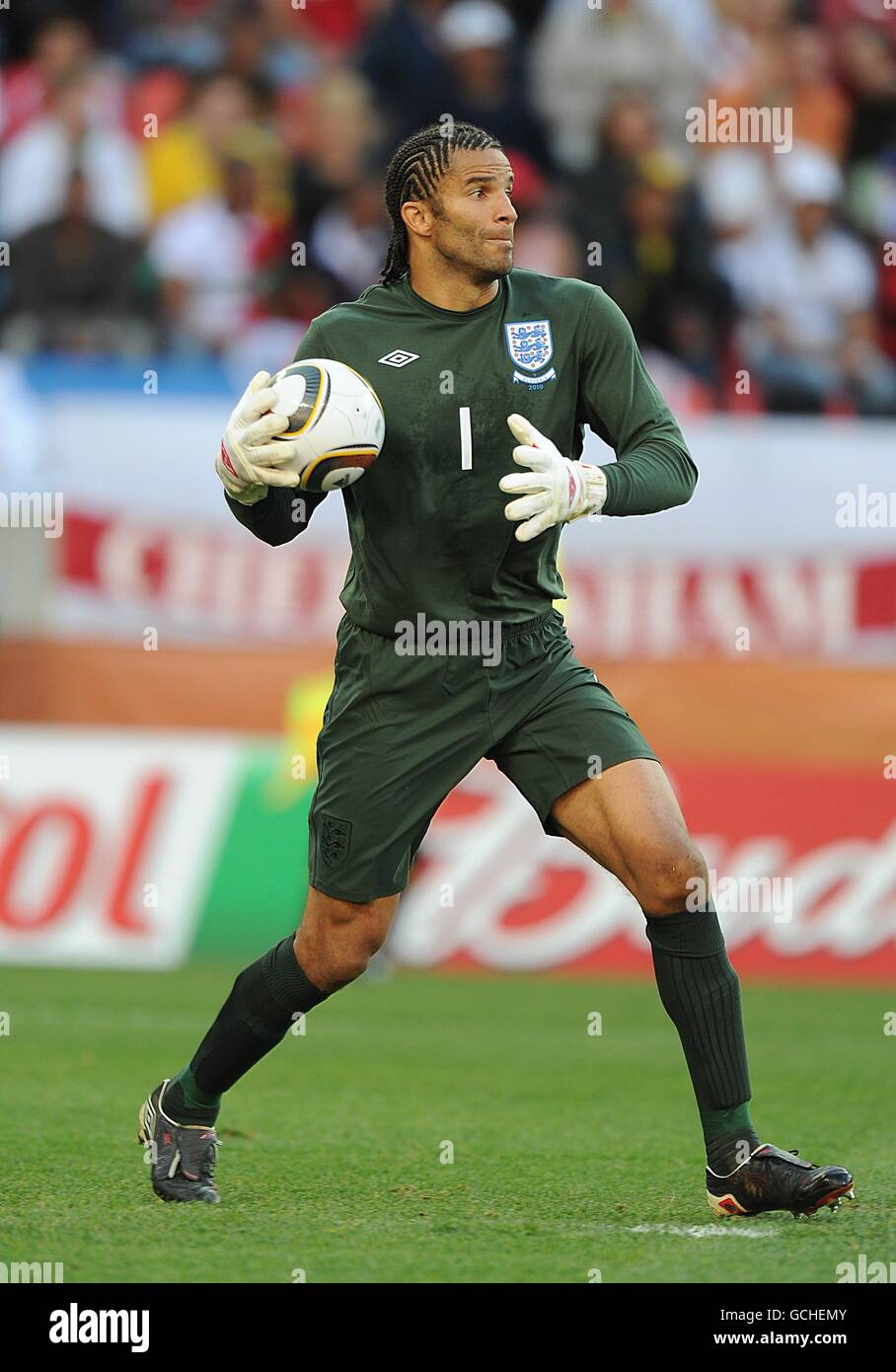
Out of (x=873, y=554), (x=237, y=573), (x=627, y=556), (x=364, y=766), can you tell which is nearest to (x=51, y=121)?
(x=237, y=573)

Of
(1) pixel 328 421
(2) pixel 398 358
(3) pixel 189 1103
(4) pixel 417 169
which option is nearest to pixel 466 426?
(2) pixel 398 358

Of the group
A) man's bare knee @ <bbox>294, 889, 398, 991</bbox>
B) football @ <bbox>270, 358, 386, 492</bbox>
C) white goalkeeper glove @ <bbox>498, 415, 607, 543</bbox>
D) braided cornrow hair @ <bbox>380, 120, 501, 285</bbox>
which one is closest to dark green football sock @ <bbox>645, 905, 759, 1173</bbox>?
man's bare knee @ <bbox>294, 889, 398, 991</bbox>

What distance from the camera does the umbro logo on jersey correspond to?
5078 mm

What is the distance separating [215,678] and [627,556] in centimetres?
230

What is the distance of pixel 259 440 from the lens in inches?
187

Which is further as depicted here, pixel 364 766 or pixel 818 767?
pixel 818 767

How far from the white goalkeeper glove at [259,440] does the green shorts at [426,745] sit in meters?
0.57

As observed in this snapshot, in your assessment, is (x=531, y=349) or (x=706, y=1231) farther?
(x=531, y=349)

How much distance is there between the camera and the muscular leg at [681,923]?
16.1 feet

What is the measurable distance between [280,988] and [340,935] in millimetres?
211

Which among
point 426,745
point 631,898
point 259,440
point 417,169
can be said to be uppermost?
point 417,169

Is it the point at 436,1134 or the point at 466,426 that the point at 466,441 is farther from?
the point at 436,1134
